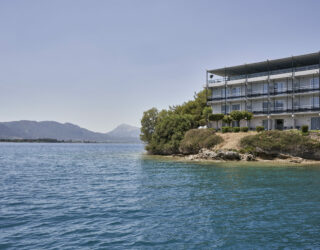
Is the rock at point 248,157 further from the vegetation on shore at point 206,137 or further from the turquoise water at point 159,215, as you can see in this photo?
the turquoise water at point 159,215

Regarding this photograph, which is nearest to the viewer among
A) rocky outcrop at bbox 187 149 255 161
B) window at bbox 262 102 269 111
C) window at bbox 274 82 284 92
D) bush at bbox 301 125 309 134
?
bush at bbox 301 125 309 134

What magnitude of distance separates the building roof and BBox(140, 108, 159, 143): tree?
21.5 m

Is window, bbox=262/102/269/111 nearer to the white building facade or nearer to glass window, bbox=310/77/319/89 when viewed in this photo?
the white building facade

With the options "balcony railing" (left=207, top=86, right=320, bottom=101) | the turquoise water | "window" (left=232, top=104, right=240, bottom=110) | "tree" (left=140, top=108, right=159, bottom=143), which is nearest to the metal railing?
"balcony railing" (left=207, top=86, right=320, bottom=101)

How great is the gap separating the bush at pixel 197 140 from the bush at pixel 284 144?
651 centimetres

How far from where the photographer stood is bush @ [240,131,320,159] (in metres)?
44.9

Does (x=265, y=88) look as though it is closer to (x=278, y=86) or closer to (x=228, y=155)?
(x=278, y=86)

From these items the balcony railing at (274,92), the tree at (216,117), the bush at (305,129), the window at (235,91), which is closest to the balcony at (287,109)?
the balcony railing at (274,92)

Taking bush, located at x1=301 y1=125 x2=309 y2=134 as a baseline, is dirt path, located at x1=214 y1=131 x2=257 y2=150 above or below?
below

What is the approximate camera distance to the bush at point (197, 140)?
5325cm

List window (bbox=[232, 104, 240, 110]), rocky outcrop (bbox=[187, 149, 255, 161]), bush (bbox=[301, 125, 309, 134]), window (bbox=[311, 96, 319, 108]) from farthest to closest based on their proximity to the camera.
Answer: window (bbox=[232, 104, 240, 110]), window (bbox=[311, 96, 319, 108]), rocky outcrop (bbox=[187, 149, 255, 161]), bush (bbox=[301, 125, 309, 134])

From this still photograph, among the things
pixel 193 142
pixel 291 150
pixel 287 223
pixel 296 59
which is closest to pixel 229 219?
pixel 287 223

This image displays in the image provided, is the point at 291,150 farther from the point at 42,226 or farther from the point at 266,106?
the point at 42,226

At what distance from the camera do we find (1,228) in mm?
12578
